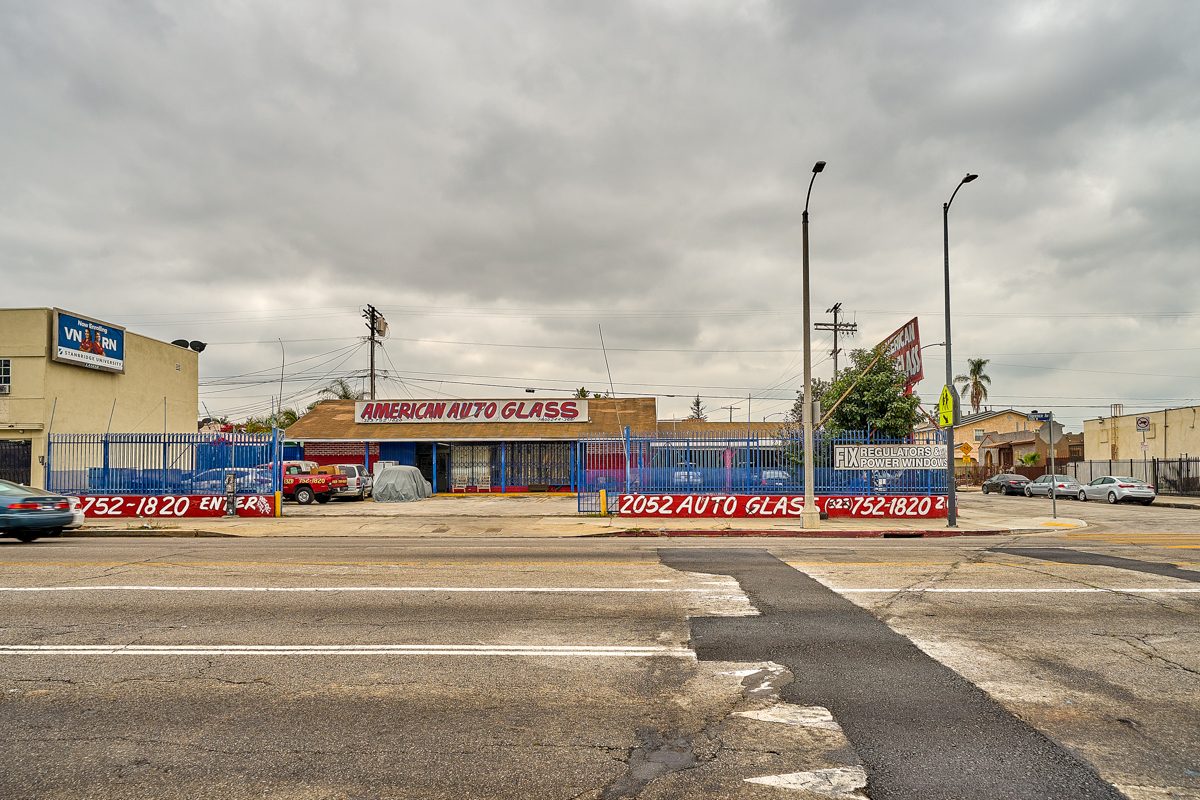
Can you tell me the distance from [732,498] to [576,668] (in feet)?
54.7

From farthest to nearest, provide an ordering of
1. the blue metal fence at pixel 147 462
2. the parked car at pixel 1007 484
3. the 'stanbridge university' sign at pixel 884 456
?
the parked car at pixel 1007 484
the blue metal fence at pixel 147 462
the 'stanbridge university' sign at pixel 884 456

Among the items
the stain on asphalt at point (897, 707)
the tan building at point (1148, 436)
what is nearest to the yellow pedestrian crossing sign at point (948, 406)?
the stain on asphalt at point (897, 707)

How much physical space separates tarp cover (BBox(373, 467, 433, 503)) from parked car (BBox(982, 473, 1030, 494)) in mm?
32695

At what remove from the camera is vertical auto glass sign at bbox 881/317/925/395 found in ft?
80.5

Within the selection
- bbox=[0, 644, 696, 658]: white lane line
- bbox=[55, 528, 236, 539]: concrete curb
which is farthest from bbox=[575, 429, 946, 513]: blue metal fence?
bbox=[0, 644, 696, 658]: white lane line

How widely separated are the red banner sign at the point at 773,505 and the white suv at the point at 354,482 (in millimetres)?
13971

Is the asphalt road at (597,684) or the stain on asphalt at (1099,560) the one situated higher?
the asphalt road at (597,684)

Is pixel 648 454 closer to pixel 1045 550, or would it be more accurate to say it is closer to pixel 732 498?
pixel 732 498

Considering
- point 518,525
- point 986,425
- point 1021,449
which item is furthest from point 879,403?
point 986,425

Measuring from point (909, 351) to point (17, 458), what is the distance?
106ft

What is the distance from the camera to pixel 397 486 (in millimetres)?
30672

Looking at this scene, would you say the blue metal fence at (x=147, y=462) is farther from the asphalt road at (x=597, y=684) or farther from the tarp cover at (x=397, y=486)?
the asphalt road at (x=597, y=684)

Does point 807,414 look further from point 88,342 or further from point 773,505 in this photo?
point 88,342

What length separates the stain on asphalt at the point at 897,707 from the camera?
4.04 metres
